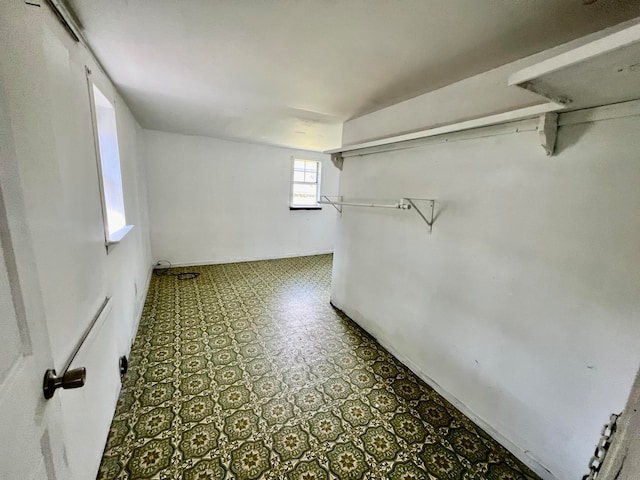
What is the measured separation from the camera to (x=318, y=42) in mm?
1377

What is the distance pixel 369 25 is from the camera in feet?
3.97

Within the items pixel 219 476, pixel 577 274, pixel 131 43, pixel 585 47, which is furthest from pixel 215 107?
pixel 577 274

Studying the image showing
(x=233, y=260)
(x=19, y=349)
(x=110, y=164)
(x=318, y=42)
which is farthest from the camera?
(x=233, y=260)

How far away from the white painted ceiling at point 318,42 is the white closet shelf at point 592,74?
327 mm

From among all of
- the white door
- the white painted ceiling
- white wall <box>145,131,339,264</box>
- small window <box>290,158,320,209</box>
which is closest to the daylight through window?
the white painted ceiling

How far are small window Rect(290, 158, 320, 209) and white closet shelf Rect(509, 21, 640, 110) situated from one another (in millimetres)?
4592

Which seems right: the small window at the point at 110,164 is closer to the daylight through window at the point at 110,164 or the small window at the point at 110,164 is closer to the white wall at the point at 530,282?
the daylight through window at the point at 110,164

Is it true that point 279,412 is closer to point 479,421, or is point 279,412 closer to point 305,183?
point 479,421

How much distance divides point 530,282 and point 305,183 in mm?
4613

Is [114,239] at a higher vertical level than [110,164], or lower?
lower

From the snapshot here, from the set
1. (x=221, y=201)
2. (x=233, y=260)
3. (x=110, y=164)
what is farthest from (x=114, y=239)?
(x=233, y=260)

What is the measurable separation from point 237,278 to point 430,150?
11.1 ft

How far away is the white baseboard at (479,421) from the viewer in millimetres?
1392

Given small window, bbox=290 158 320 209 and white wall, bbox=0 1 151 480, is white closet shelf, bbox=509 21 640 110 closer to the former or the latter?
white wall, bbox=0 1 151 480
